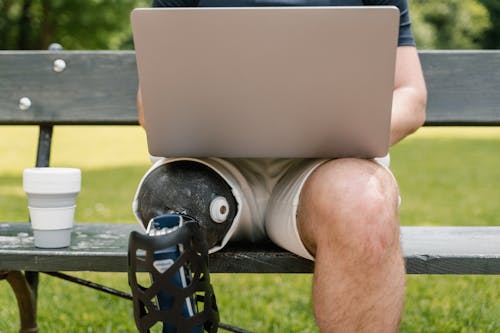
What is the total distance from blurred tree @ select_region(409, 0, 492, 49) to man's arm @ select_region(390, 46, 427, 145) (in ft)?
102

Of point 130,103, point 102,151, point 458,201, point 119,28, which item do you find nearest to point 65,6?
point 119,28

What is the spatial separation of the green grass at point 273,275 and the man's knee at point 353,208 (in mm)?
1253

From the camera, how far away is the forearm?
1.92 metres

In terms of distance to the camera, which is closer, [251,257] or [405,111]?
[251,257]

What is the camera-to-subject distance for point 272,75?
4.94 feet

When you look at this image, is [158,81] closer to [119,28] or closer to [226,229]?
[226,229]

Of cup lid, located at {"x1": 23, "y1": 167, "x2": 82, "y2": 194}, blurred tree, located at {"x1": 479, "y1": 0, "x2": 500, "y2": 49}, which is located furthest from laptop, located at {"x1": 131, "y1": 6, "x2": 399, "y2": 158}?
blurred tree, located at {"x1": 479, "y1": 0, "x2": 500, "y2": 49}

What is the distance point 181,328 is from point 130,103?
1154 mm

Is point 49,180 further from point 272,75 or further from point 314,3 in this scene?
point 314,3

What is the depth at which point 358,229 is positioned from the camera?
152 centimetres

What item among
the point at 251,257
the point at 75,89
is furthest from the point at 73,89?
the point at 251,257

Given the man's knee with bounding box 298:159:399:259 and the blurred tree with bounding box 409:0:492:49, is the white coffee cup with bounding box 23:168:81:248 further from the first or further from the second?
the blurred tree with bounding box 409:0:492:49

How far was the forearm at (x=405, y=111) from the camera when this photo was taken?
6.31 feet

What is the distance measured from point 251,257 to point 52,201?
1.50ft
